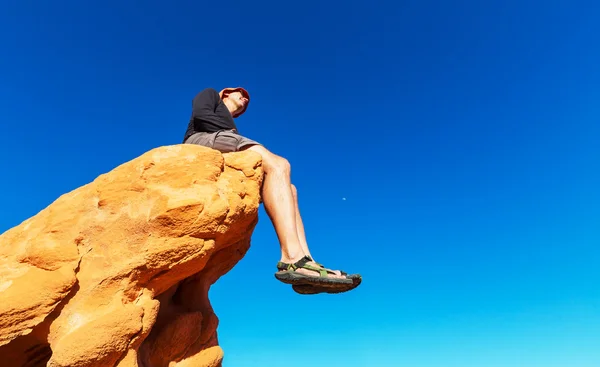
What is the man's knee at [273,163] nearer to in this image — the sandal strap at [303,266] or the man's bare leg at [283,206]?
the man's bare leg at [283,206]

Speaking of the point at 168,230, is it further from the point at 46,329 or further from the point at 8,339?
the point at 8,339

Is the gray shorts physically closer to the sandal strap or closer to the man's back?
the man's back

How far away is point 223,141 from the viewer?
6.03m

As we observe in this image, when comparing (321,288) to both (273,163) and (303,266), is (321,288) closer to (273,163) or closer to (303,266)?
(303,266)

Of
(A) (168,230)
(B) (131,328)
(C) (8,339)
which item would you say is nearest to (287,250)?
(A) (168,230)

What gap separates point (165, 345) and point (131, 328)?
96 cm

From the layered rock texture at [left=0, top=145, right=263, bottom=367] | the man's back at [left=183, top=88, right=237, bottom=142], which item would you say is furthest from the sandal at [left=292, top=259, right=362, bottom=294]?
the man's back at [left=183, top=88, right=237, bottom=142]

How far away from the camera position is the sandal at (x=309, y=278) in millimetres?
4758

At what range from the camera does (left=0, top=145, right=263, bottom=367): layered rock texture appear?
4539mm

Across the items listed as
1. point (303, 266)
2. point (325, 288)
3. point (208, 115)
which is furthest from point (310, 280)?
point (208, 115)

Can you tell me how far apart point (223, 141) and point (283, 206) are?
4.50ft

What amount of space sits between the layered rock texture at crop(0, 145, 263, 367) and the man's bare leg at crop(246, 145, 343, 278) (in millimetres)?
186

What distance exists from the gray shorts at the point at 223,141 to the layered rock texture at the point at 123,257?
1.02 feet

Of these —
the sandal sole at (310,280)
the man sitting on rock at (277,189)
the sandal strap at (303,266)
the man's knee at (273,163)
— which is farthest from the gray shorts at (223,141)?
the sandal sole at (310,280)
